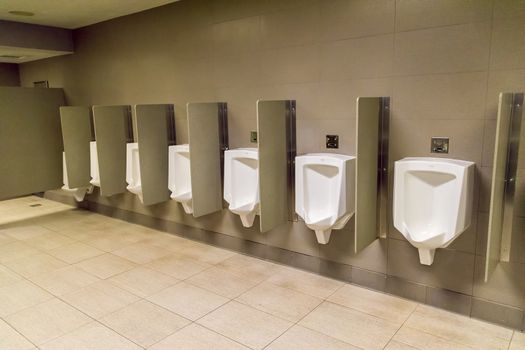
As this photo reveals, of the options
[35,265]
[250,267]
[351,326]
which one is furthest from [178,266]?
[351,326]

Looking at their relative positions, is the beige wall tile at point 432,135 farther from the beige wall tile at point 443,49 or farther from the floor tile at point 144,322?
the floor tile at point 144,322

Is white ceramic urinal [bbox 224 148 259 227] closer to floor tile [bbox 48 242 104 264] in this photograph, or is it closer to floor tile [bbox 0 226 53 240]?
floor tile [bbox 48 242 104 264]

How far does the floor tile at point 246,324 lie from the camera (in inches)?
94.0

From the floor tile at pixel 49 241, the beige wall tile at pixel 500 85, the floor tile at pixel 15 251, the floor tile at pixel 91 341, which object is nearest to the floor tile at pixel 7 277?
the floor tile at pixel 15 251

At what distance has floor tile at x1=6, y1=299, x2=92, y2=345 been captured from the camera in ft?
8.10

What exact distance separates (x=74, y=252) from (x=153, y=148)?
1.30 m

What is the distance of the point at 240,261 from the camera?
3.59 m

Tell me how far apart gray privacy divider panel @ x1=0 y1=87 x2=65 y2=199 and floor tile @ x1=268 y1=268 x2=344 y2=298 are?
390 centimetres

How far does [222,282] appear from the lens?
316 cm

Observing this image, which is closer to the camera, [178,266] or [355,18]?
[355,18]

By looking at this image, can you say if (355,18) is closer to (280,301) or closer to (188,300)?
(280,301)

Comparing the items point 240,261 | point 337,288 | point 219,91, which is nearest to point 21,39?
point 219,91

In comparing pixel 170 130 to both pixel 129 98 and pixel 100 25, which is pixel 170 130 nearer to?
pixel 129 98

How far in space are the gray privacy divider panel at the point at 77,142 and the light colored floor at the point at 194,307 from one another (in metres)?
1.12
